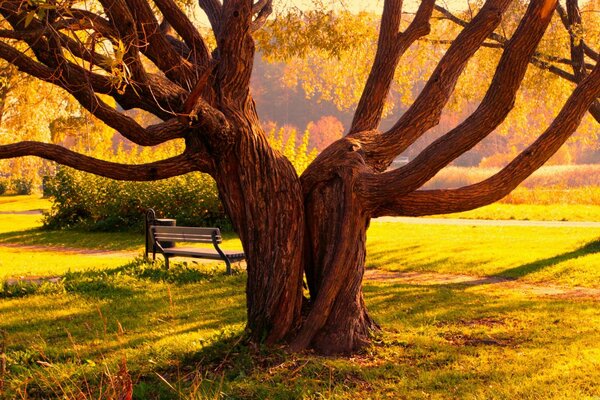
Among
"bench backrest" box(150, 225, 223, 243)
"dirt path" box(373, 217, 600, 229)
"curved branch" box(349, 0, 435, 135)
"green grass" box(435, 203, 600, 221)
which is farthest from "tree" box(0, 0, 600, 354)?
"green grass" box(435, 203, 600, 221)

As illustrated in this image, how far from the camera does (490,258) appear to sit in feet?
52.2

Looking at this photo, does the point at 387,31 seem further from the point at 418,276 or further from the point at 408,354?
the point at 418,276

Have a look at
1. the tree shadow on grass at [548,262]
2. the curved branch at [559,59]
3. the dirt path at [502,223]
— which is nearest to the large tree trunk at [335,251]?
the tree shadow on grass at [548,262]

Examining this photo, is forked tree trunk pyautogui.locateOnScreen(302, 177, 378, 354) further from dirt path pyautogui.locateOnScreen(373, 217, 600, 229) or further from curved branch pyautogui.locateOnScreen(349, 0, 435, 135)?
dirt path pyautogui.locateOnScreen(373, 217, 600, 229)

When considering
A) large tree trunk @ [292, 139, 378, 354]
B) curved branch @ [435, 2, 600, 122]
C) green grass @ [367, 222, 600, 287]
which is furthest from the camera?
curved branch @ [435, 2, 600, 122]

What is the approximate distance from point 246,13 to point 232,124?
110 centimetres

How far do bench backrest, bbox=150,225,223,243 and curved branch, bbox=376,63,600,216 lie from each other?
6111 millimetres

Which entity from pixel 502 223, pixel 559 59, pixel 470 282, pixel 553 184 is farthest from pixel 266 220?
pixel 553 184

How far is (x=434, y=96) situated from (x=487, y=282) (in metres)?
6.25

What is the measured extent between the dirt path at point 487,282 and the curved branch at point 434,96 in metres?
5.15

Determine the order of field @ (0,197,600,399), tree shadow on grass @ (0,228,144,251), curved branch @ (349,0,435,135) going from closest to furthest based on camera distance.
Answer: field @ (0,197,600,399)
curved branch @ (349,0,435,135)
tree shadow on grass @ (0,228,144,251)

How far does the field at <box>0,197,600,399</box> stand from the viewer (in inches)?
261

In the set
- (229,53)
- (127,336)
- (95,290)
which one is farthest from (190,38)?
(95,290)

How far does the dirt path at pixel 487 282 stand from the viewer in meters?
12.6
